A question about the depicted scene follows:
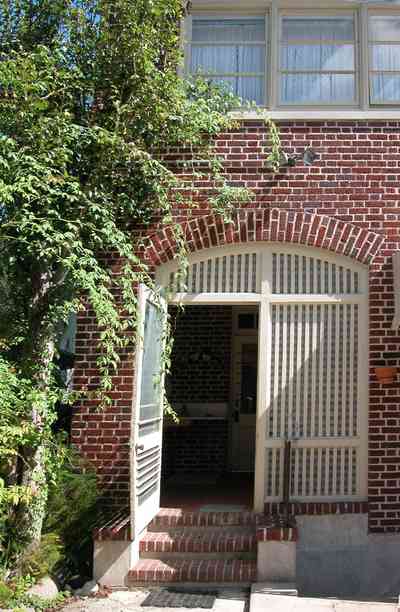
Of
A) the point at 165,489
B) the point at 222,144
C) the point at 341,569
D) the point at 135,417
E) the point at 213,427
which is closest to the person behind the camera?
the point at 135,417

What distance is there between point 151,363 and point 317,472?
82.2 inches

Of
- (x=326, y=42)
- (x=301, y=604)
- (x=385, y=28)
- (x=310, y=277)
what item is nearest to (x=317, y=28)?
(x=326, y=42)

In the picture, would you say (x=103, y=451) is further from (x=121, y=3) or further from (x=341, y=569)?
(x=121, y=3)

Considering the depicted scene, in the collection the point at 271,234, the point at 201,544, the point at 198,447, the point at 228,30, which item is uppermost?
the point at 228,30

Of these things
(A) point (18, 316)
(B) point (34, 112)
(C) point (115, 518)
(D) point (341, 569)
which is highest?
(B) point (34, 112)

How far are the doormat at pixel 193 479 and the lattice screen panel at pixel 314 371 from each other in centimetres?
289

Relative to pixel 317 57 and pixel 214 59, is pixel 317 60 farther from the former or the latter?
pixel 214 59

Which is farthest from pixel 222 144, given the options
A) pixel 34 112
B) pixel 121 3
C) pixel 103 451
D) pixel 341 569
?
pixel 341 569

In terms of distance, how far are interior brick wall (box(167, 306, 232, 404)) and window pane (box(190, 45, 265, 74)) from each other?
4.06 metres

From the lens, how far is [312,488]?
7070mm

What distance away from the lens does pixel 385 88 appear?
774 cm

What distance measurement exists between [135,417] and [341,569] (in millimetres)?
2695

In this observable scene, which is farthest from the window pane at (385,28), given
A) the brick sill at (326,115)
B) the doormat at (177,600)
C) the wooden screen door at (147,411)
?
the doormat at (177,600)

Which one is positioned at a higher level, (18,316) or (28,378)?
(18,316)
